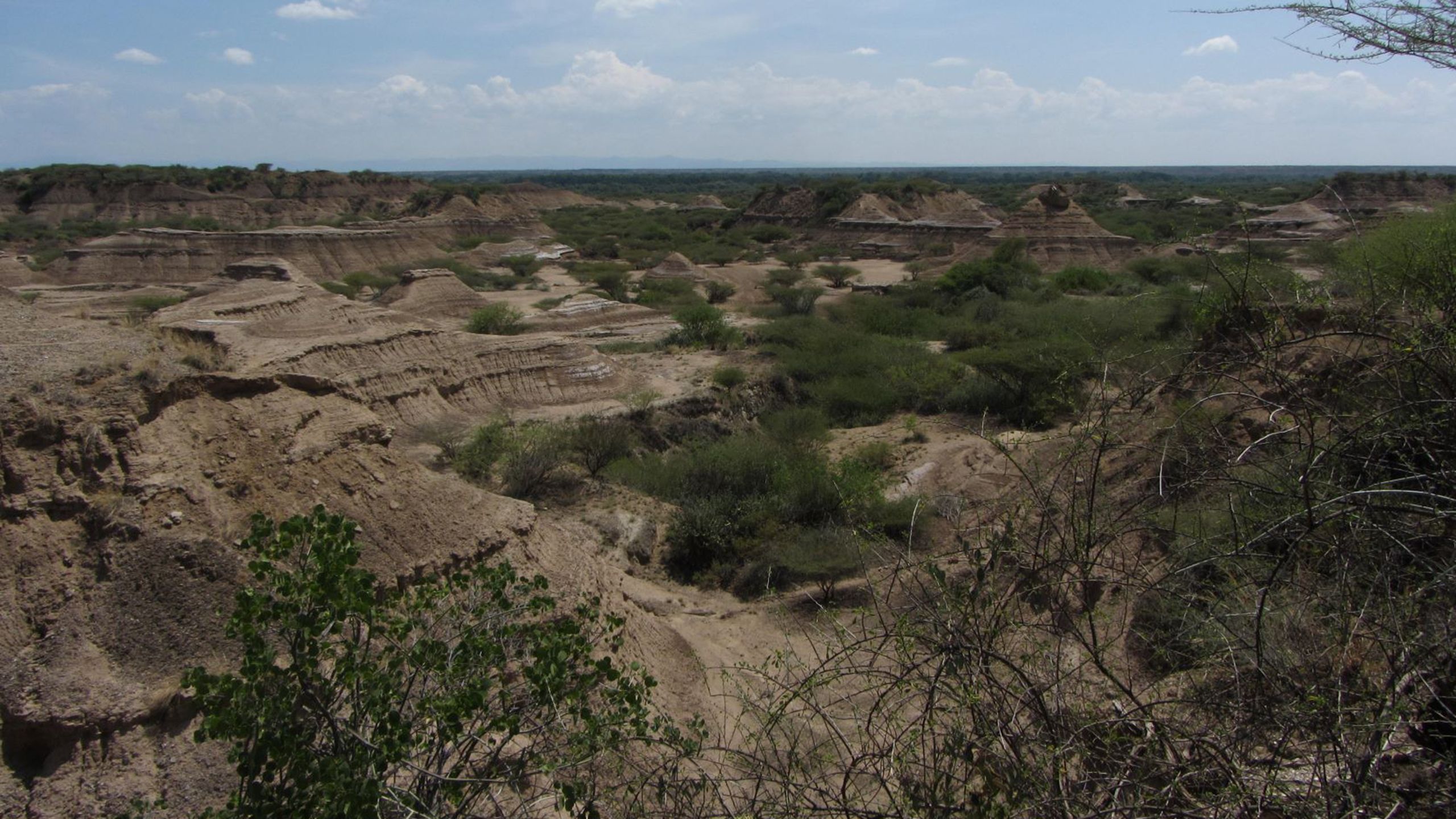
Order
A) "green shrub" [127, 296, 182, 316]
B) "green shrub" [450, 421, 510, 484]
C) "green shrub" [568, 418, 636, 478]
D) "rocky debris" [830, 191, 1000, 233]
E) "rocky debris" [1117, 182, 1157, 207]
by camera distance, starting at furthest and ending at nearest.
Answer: "rocky debris" [1117, 182, 1157, 207], "rocky debris" [830, 191, 1000, 233], "green shrub" [127, 296, 182, 316], "green shrub" [568, 418, 636, 478], "green shrub" [450, 421, 510, 484]

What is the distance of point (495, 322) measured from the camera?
20.9 metres

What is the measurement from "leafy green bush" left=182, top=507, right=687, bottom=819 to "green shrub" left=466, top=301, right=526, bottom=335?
16685mm

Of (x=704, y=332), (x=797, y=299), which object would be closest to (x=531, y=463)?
(x=704, y=332)

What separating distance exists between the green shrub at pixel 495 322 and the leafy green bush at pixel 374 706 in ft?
54.7

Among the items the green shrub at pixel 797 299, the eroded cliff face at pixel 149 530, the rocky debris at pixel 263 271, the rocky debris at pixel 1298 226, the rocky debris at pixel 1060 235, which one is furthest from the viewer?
the rocky debris at pixel 1060 235

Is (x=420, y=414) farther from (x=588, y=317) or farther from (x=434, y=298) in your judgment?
Result: (x=434, y=298)

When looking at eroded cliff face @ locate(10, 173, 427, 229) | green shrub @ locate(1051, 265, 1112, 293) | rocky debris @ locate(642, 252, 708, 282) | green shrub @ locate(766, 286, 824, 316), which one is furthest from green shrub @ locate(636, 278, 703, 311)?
eroded cliff face @ locate(10, 173, 427, 229)

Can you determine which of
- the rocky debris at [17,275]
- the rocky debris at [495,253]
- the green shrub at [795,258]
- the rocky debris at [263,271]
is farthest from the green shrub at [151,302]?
the green shrub at [795,258]

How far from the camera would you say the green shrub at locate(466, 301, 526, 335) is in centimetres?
2067

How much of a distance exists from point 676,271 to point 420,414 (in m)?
20.4

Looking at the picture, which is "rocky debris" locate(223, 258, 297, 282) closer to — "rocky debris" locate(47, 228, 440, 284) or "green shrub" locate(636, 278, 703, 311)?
"rocky debris" locate(47, 228, 440, 284)

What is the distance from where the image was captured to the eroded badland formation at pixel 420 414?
5074 millimetres

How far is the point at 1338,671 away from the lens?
3203 millimetres

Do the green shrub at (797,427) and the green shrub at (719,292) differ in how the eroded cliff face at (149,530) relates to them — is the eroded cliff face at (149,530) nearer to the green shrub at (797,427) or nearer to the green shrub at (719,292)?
the green shrub at (797,427)
